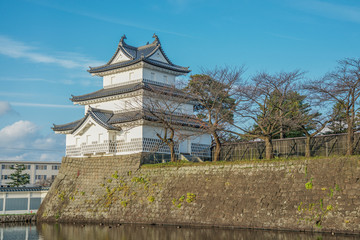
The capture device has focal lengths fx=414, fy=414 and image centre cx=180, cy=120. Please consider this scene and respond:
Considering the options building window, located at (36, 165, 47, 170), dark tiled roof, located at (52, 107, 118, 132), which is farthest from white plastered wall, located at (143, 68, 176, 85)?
building window, located at (36, 165, 47, 170)

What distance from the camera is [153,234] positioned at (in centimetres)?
1925

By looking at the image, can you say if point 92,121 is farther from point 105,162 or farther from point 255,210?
point 255,210

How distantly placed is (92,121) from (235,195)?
43.4 ft

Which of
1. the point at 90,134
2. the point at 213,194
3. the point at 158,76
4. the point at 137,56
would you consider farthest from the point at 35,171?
the point at 213,194

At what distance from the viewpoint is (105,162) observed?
2889cm

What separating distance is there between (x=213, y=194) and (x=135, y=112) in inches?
380

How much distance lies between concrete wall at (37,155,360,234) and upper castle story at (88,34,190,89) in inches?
276

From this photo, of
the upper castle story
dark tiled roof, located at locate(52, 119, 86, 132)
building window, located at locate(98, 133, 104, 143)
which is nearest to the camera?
building window, located at locate(98, 133, 104, 143)

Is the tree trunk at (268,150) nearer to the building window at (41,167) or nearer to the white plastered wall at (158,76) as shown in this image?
the white plastered wall at (158,76)

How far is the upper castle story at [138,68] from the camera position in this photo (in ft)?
104

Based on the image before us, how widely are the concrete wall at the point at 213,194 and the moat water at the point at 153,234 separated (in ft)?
2.99

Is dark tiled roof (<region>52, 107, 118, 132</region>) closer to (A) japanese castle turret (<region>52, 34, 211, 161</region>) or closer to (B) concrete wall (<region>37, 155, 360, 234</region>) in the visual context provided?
(A) japanese castle turret (<region>52, 34, 211, 161</region>)

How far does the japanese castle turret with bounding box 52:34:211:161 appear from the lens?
28938 millimetres

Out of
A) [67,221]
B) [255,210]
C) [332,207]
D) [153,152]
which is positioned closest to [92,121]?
[153,152]
